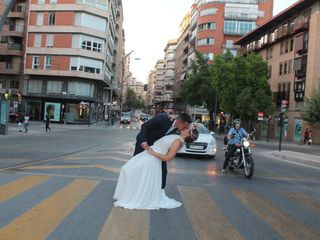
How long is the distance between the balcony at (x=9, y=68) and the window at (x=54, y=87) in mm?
5606

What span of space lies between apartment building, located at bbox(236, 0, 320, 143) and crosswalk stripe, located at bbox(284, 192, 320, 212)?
126 feet

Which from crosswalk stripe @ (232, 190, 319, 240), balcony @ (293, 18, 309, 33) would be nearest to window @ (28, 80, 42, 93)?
balcony @ (293, 18, 309, 33)

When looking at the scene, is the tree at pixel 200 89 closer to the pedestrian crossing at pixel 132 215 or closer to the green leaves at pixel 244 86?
the green leaves at pixel 244 86

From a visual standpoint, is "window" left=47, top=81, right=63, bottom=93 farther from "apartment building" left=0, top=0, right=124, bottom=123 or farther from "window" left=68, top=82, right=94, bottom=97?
"window" left=68, top=82, right=94, bottom=97

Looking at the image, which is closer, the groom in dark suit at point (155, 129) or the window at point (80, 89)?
the groom in dark suit at point (155, 129)

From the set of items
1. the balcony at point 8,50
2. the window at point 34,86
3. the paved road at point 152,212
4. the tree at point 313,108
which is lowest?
the paved road at point 152,212

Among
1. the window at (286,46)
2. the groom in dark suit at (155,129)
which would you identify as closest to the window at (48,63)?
the window at (286,46)

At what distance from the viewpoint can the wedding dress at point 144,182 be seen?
755cm

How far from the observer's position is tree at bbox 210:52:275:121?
5262 centimetres

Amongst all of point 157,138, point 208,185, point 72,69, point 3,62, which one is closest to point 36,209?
point 157,138

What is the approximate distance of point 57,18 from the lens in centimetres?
6244

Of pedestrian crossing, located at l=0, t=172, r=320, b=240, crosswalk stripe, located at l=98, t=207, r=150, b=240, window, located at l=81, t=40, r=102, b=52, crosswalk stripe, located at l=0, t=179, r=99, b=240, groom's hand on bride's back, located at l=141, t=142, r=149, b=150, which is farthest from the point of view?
window, located at l=81, t=40, r=102, b=52

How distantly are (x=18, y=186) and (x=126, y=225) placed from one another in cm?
355

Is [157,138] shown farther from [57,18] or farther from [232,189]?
[57,18]
